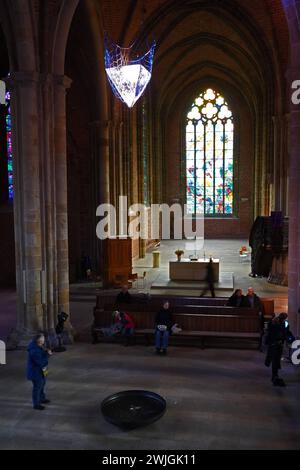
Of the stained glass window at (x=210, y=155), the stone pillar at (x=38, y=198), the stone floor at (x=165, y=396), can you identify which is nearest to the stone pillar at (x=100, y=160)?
the stone pillar at (x=38, y=198)

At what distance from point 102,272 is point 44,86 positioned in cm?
854

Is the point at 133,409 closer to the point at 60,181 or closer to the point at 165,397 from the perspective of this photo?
the point at 165,397

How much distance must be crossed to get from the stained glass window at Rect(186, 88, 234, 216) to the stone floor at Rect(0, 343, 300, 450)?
958 inches

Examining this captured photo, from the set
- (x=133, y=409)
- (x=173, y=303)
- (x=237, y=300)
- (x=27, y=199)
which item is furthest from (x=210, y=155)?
(x=133, y=409)

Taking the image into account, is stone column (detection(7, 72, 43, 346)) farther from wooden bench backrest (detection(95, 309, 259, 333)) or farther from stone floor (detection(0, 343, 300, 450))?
wooden bench backrest (detection(95, 309, 259, 333))

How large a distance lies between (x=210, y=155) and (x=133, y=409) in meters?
28.6

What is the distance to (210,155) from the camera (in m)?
34.3

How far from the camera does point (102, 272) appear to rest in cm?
1814

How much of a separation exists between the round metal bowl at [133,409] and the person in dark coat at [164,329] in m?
2.96

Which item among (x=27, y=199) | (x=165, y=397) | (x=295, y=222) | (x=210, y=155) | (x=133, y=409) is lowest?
(x=165, y=397)

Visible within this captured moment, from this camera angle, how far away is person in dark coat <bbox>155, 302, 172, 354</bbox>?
10.6 m

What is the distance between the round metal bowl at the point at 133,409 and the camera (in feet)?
22.5

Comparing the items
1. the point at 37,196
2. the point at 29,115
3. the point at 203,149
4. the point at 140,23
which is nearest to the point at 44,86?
the point at 29,115

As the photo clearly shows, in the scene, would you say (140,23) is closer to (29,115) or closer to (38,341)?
(29,115)
